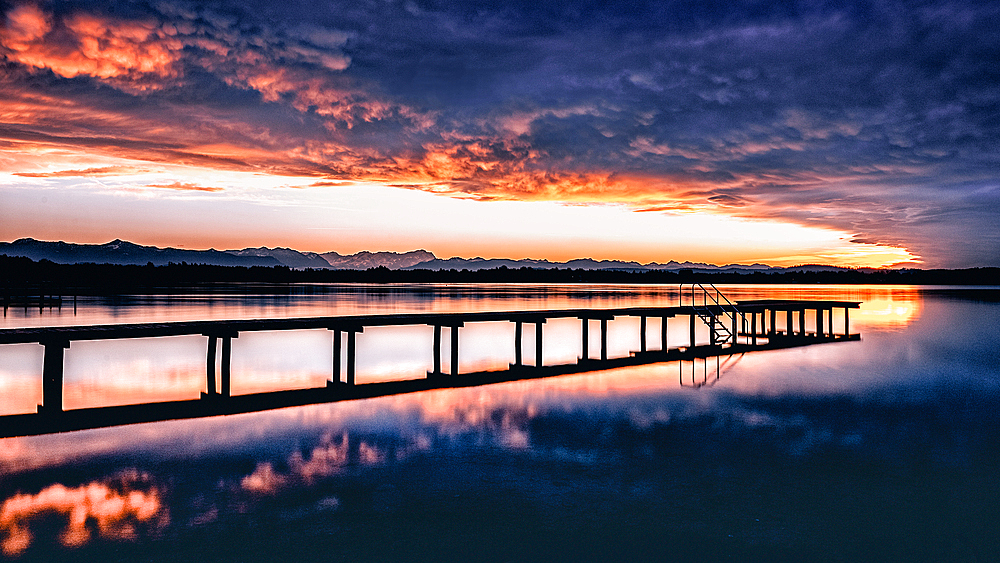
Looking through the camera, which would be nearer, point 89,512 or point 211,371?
point 89,512

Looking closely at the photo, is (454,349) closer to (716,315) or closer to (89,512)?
(89,512)

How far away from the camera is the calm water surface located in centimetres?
653

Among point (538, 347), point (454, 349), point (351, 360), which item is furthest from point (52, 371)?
point (538, 347)

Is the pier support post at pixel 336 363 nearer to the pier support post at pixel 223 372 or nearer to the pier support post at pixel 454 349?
the pier support post at pixel 223 372

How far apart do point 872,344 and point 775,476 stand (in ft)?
83.1

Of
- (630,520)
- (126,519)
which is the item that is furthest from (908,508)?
(126,519)

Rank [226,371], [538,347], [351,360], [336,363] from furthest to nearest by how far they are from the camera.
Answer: [538,347] → [351,360] → [336,363] → [226,371]

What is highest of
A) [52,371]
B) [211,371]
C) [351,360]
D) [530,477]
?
[52,371]

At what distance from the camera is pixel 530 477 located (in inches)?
340

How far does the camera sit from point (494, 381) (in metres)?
16.1

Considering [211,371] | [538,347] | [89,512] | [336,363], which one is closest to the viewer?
[89,512]

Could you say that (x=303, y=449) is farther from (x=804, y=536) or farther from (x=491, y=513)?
(x=804, y=536)

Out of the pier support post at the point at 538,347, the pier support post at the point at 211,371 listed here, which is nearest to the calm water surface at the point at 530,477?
the pier support post at the point at 211,371

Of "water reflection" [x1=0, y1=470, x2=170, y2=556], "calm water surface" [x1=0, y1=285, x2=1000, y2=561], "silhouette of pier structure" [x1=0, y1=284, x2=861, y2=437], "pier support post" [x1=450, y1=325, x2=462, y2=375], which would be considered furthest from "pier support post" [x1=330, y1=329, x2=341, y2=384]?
"water reflection" [x1=0, y1=470, x2=170, y2=556]
